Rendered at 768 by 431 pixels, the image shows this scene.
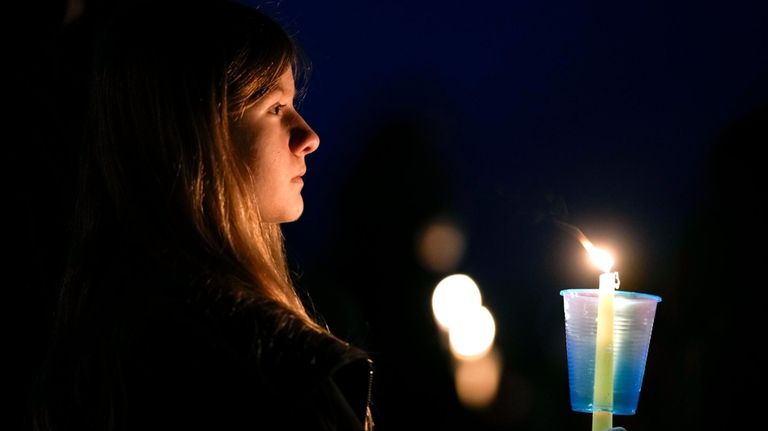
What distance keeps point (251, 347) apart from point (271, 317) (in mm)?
87

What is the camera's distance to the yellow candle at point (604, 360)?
1.95 metres

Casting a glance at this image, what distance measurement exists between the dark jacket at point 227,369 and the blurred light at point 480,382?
570cm

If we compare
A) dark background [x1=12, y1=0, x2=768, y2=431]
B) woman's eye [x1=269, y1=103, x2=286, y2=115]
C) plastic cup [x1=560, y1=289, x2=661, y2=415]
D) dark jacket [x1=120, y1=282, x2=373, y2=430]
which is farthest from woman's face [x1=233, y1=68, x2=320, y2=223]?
dark background [x1=12, y1=0, x2=768, y2=431]

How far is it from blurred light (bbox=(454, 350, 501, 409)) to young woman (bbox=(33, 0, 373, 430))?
5131mm

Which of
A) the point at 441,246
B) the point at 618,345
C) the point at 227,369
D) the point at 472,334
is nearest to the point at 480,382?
the point at 472,334

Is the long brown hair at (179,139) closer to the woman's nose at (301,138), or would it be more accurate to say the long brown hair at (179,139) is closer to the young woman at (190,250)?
the young woman at (190,250)

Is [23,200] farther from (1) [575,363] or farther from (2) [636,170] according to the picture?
(2) [636,170]

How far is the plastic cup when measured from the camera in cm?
198

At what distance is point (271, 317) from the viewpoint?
1782 mm

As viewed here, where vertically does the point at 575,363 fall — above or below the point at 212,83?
below

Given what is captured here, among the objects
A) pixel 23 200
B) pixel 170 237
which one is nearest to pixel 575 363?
pixel 170 237

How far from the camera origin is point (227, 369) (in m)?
1.70

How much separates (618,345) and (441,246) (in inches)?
234

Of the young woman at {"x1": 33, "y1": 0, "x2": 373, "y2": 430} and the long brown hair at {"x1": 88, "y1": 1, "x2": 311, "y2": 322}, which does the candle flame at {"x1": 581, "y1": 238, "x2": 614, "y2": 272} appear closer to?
the young woman at {"x1": 33, "y1": 0, "x2": 373, "y2": 430}
